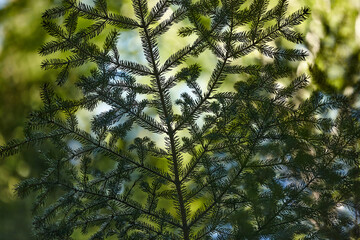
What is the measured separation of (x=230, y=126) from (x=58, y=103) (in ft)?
1.88

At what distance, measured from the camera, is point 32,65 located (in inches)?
102

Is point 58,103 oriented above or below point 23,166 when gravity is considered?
below

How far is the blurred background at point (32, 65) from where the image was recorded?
2025 mm

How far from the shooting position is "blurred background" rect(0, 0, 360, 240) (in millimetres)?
2025

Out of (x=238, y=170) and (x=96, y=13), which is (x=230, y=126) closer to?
(x=238, y=170)

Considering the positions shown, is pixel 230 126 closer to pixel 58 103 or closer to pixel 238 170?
pixel 238 170

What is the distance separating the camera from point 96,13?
3.84ft

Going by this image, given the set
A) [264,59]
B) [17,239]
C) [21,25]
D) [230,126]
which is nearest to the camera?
[230,126]

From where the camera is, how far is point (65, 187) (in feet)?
3.86

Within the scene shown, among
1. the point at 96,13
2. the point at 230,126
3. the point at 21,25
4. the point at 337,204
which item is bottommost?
the point at 337,204

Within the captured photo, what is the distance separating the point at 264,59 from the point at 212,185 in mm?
1443

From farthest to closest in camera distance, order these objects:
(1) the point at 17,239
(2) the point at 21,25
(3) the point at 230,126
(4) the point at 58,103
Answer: (2) the point at 21,25, (1) the point at 17,239, (3) the point at 230,126, (4) the point at 58,103

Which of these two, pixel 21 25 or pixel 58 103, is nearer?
pixel 58 103

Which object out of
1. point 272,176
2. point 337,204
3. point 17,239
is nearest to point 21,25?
point 17,239
